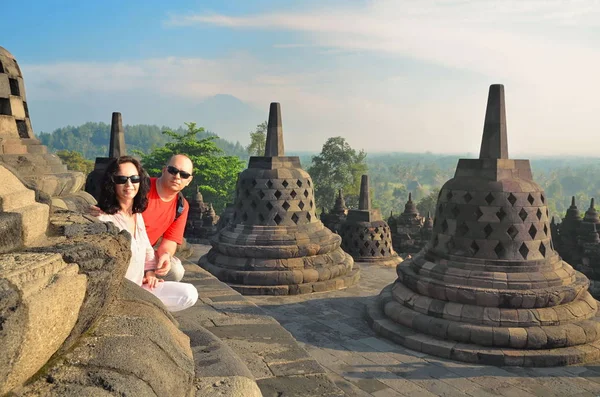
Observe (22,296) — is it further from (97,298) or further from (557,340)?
(557,340)

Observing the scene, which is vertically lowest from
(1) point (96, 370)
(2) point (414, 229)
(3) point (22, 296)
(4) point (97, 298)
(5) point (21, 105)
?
(2) point (414, 229)

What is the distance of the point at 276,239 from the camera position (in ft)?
32.4

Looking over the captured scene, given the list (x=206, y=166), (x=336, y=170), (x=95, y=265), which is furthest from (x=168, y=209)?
(x=336, y=170)

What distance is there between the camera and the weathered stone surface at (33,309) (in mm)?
1316

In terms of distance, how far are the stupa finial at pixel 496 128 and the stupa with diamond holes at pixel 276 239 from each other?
4036 millimetres

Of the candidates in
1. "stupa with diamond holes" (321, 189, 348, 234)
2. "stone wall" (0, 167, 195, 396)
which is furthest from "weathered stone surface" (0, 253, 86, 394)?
"stupa with diamond holes" (321, 189, 348, 234)

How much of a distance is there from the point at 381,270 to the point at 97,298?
11.5 metres

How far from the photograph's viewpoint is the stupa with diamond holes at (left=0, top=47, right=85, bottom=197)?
4.73 m

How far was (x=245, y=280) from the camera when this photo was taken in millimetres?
9461

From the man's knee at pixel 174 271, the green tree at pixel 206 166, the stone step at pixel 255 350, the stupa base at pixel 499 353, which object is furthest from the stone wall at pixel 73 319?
the green tree at pixel 206 166

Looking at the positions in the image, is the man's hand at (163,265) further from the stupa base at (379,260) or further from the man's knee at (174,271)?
the stupa base at (379,260)

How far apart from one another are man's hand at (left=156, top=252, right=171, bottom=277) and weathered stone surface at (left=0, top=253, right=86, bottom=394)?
5.49 feet

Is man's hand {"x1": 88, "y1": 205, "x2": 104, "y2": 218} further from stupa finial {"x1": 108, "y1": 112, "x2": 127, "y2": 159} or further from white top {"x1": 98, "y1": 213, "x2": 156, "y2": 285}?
stupa finial {"x1": 108, "y1": 112, "x2": 127, "y2": 159}

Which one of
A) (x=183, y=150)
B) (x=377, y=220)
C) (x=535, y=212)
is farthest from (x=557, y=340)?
(x=183, y=150)
